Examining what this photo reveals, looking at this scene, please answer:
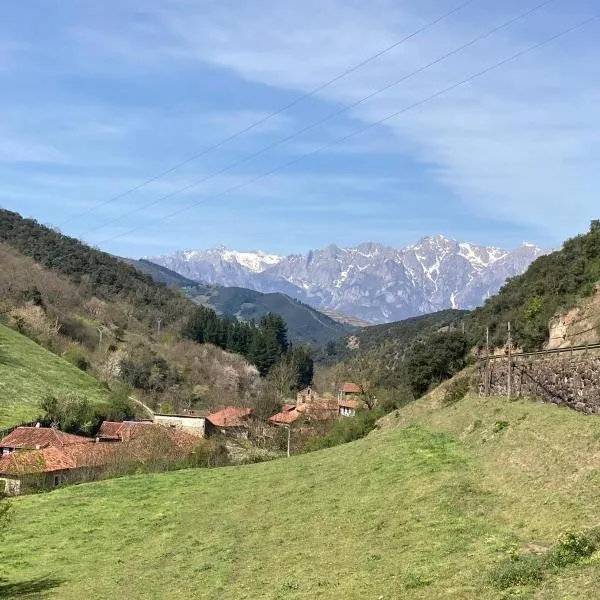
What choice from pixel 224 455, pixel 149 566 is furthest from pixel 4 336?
pixel 149 566

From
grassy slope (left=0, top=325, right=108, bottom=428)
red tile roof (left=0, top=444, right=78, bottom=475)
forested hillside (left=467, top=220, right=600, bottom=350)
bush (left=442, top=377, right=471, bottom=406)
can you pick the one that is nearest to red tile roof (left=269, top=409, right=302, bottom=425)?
grassy slope (left=0, top=325, right=108, bottom=428)

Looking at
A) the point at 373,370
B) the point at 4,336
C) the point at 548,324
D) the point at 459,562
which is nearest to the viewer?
the point at 459,562

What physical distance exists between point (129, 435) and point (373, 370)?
27333 mm

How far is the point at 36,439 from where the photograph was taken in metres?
64.6

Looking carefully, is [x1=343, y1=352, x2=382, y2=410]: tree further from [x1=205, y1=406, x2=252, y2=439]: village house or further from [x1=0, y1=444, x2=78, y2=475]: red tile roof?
[x1=0, y1=444, x2=78, y2=475]: red tile roof

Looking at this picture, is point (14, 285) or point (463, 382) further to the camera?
point (14, 285)

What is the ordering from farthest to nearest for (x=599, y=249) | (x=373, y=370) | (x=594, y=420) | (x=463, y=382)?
(x=373, y=370), (x=599, y=249), (x=463, y=382), (x=594, y=420)

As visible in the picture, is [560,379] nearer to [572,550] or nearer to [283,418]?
[572,550]

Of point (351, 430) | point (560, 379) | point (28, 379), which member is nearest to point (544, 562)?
point (560, 379)

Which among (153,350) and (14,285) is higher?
(14,285)

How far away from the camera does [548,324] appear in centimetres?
5709

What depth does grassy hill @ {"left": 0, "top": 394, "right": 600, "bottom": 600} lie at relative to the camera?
14.6 metres

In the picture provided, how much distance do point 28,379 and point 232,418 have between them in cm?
2808

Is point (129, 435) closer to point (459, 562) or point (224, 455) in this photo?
point (224, 455)
